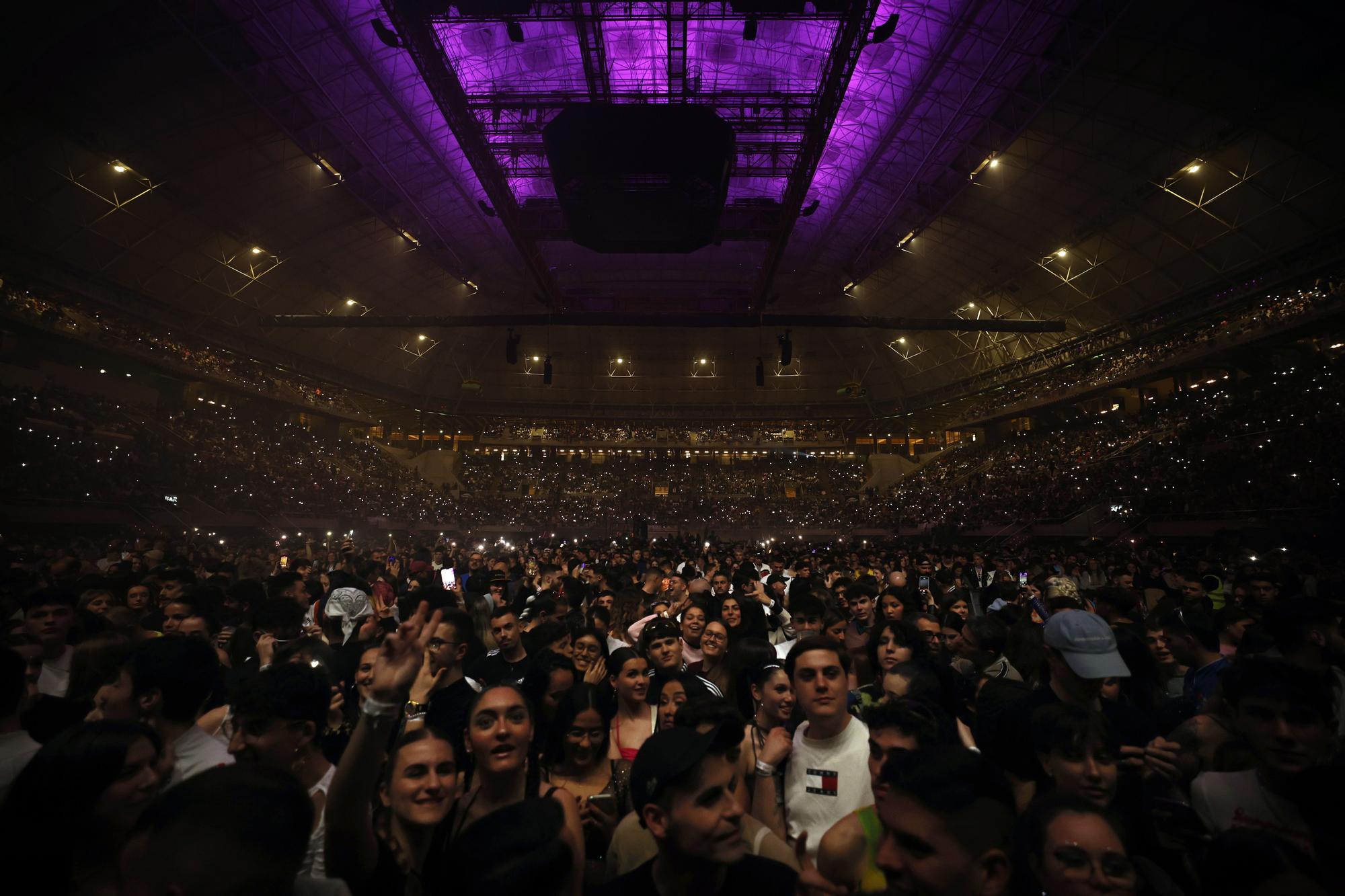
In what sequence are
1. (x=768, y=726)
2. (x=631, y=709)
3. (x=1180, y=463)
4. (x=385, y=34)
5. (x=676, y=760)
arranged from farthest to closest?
(x=1180, y=463), (x=385, y=34), (x=631, y=709), (x=768, y=726), (x=676, y=760)

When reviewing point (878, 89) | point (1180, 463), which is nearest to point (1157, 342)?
point (1180, 463)

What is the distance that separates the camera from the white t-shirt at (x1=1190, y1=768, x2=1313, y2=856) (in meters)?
2.03

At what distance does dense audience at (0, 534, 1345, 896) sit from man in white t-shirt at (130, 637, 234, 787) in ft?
0.04

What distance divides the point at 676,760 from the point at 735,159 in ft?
51.0

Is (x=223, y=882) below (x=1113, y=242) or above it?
below

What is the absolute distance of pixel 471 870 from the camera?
4.99 ft

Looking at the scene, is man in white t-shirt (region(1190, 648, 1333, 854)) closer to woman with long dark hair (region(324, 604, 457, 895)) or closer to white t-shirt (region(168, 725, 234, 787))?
woman with long dark hair (region(324, 604, 457, 895))

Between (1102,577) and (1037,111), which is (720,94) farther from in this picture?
(1102,577)

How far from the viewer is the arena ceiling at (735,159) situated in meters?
14.0

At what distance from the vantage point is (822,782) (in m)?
2.55

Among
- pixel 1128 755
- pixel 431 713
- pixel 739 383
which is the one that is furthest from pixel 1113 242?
pixel 431 713

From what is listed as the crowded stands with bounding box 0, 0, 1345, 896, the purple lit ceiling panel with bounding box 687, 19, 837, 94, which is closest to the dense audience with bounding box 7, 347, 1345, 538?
the crowded stands with bounding box 0, 0, 1345, 896

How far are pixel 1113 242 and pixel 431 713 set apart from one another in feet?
84.1

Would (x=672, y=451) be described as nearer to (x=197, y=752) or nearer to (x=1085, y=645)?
(x=1085, y=645)
